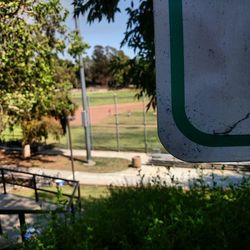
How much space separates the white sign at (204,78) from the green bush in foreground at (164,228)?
208 centimetres

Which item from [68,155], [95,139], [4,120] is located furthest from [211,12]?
[95,139]

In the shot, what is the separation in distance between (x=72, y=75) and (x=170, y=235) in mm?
14164

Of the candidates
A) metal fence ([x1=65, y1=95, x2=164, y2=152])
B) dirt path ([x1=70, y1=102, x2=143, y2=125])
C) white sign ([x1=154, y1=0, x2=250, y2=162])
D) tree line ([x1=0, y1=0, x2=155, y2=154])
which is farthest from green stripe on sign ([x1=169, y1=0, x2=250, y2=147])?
dirt path ([x1=70, y1=102, x2=143, y2=125])

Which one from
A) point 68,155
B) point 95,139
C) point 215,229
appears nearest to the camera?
point 215,229

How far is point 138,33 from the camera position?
14.2ft

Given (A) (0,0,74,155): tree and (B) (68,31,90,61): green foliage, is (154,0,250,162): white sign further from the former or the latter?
(B) (68,31,90,61): green foliage

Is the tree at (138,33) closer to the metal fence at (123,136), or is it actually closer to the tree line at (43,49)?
the tree line at (43,49)

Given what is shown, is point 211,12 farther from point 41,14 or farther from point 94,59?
point 94,59

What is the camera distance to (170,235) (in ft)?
10.5

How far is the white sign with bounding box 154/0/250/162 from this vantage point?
2.87 feet

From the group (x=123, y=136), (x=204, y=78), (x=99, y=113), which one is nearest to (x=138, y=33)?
(x=204, y=78)

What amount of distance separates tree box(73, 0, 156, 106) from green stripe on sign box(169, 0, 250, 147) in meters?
3.22

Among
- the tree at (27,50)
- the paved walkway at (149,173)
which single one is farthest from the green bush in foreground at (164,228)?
the paved walkway at (149,173)

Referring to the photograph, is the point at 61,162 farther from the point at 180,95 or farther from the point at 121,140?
the point at 180,95
